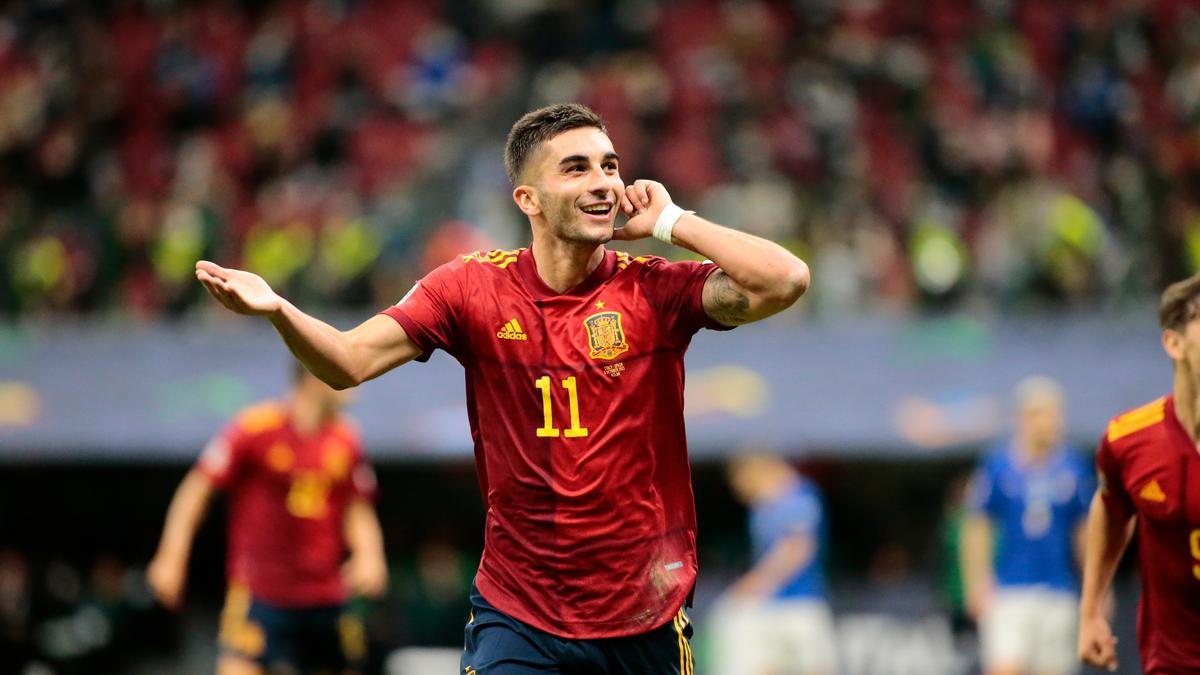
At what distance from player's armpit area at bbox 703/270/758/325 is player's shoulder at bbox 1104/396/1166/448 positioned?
5.25ft

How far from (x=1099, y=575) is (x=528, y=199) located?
2737 millimetres

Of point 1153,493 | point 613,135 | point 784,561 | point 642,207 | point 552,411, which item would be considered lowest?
point 784,561

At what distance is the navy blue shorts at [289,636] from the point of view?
9414 mm

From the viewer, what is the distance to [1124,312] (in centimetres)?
1267

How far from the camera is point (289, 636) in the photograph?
948 cm

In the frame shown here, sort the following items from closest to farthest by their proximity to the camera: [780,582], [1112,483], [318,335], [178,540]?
[318,335], [1112,483], [178,540], [780,582]

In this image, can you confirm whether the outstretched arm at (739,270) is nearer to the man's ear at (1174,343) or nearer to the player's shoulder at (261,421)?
the man's ear at (1174,343)

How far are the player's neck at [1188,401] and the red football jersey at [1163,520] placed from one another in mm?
31

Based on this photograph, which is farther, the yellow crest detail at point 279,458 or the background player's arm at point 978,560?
the background player's arm at point 978,560

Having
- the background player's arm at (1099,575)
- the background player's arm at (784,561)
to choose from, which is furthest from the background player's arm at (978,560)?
the background player's arm at (1099,575)

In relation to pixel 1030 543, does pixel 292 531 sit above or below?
above

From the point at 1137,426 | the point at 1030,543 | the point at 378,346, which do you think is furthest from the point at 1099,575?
the point at 1030,543

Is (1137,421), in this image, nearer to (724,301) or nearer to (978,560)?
(724,301)

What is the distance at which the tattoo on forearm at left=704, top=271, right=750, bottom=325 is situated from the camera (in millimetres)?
5109
